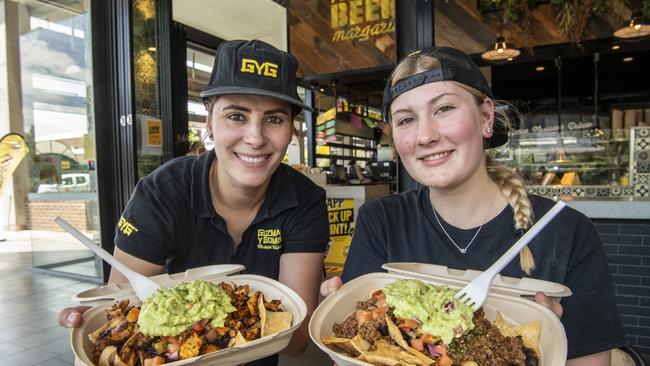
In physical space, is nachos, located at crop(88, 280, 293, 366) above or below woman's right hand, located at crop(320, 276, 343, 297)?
below

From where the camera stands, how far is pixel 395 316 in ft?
3.09

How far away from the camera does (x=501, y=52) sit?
560cm

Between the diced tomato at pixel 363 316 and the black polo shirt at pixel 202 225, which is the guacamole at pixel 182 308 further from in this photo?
the black polo shirt at pixel 202 225

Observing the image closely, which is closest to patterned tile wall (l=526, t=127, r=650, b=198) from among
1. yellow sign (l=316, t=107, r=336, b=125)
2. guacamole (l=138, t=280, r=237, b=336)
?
yellow sign (l=316, t=107, r=336, b=125)

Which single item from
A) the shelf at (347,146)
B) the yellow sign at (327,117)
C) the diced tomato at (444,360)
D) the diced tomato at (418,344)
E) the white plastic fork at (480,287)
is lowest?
the diced tomato at (444,360)

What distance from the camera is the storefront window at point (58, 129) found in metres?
4.93

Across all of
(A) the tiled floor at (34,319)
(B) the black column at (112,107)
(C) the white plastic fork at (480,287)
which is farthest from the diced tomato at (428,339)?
(B) the black column at (112,107)

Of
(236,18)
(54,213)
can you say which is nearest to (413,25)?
(236,18)

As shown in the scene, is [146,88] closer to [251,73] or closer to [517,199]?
[251,73]

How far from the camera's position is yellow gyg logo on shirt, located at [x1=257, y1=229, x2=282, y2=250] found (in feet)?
5.49

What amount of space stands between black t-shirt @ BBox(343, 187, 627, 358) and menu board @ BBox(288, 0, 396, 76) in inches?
207

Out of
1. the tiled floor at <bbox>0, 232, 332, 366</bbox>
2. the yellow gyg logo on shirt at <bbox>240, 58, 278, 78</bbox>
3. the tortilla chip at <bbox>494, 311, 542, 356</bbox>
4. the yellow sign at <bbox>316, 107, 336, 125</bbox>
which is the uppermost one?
the yellow sign at <bbox>316, 107, 336, 125</bbox>

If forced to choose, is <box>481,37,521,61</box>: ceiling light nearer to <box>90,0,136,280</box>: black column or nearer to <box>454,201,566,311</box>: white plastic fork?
<box>90,0,136,280</box>: black column

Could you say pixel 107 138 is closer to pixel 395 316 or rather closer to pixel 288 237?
pixel 288 237
